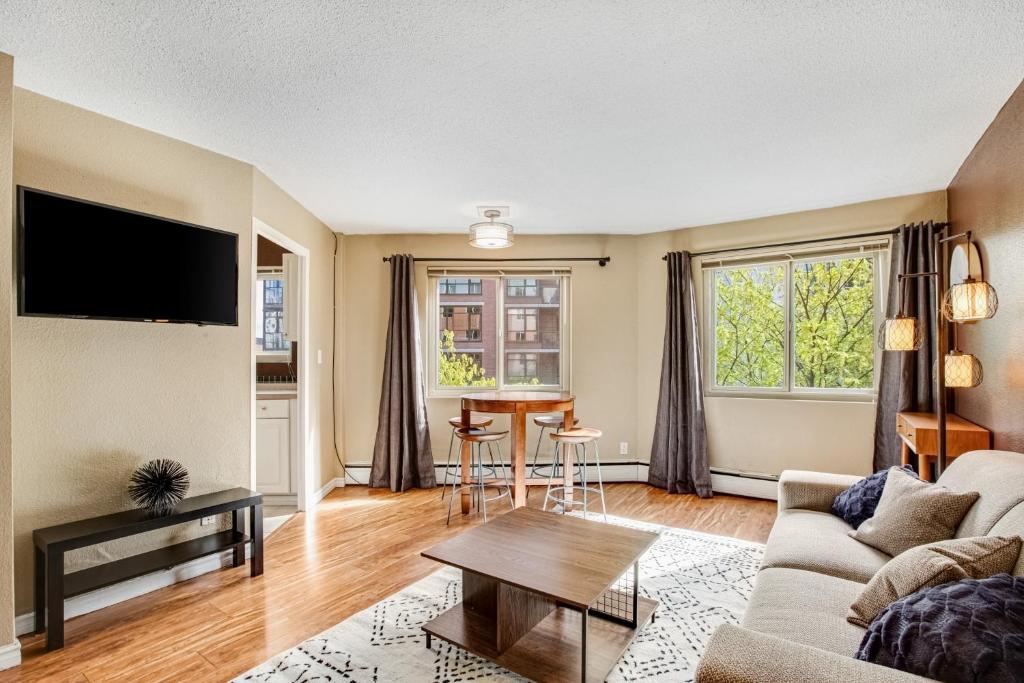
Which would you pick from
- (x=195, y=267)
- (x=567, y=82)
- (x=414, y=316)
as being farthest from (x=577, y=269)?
(x=195, y=267)

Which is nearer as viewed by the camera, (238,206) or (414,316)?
(238,206)

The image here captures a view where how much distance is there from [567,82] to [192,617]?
303cm

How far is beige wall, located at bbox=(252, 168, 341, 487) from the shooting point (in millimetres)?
3953

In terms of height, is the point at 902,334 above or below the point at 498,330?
below

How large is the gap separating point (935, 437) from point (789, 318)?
1.72m

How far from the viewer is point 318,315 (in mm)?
4633

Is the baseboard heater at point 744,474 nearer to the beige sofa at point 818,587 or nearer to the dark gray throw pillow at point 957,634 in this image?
the beige sofa at point 818,587

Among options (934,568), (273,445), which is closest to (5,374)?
(273,445)

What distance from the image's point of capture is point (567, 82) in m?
2.28

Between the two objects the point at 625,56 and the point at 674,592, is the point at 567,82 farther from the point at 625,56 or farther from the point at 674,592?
the point at 674,592

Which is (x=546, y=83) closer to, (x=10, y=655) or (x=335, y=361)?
(x=10, y=655)

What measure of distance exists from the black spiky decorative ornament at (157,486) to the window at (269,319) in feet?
7.72

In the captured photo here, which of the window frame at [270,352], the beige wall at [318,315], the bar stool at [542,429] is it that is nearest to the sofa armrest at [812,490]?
the bar stool at [542,429]

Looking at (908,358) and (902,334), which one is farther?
(908,358)
